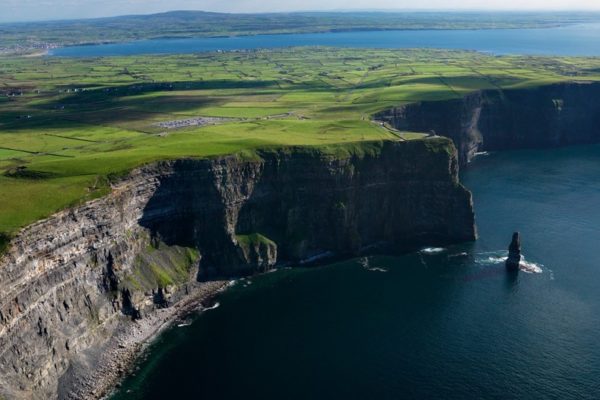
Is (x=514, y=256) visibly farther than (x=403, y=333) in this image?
Yes

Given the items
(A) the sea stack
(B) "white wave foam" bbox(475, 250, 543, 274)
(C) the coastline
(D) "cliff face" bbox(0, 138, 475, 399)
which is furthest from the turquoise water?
(D) "cliff face" bbox(0, 138, 475, 399)

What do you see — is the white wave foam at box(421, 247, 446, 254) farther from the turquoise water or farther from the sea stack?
the sea stack

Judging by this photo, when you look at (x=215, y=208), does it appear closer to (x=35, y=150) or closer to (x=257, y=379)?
(x=257, y=379)

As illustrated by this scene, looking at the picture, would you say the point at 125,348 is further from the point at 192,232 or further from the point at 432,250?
the point at 432,250

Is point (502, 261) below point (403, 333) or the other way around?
the other way around

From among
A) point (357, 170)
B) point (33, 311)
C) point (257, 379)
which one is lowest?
point (257, 379)

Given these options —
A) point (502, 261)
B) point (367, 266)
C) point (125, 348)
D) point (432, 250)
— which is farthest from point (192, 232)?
point (502, 261)

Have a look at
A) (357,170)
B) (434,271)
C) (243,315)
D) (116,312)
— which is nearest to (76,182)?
(116,312)

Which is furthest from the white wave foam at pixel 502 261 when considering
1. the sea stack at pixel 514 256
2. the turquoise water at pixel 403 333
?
the sea stack at pixel 514 256
